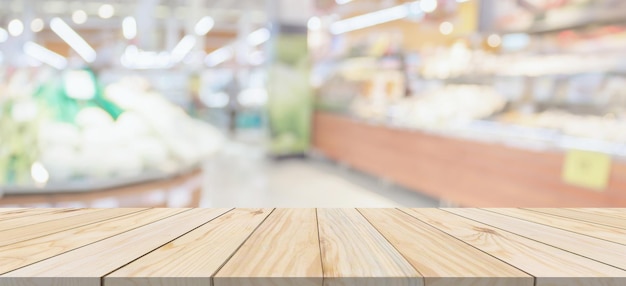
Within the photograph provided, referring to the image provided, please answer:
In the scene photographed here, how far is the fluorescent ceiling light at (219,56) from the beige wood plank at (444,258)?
75.4 ft

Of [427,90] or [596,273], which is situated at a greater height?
[427,90]

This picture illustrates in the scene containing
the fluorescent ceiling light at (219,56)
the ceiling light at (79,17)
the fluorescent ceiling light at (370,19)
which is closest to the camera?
the fluorescent ceiling light at (370,19)

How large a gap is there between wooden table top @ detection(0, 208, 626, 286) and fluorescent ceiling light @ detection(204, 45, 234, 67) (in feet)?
75.0

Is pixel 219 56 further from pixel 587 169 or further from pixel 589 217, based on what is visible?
pixel 589 217

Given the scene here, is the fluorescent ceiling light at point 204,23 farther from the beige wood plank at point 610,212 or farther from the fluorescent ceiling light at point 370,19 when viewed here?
the beige wood plank at point 610,212

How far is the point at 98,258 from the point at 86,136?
6.54 feet

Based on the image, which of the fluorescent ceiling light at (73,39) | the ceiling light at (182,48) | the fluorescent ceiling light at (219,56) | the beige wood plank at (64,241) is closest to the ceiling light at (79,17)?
the fluorescent ceiling light at (73,39)

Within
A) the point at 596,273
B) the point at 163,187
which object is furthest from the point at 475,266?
the point at 163,187

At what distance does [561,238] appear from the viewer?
90cm

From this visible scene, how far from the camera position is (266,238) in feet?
2.80

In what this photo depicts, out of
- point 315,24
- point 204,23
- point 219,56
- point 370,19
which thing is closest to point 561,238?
point 370,19

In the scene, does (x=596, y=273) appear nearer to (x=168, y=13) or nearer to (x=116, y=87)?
(x=116, y=87)

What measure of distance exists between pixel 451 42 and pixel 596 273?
468cm

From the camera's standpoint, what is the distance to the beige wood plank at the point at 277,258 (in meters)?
0.66
